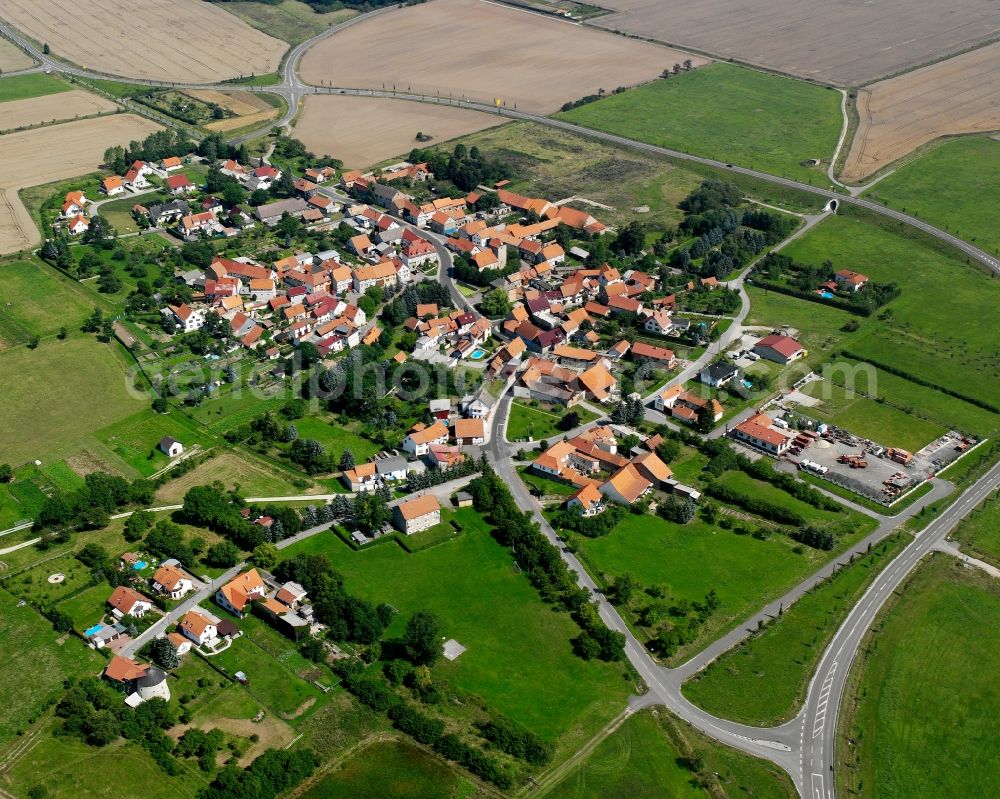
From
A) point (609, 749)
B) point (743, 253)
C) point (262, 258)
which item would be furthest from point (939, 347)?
point (262, 258)

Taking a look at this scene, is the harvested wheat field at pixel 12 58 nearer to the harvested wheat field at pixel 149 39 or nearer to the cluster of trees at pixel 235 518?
the harvested wheat field at pixel 149 39

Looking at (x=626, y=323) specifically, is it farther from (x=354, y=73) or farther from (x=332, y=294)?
(x=354, y=73)

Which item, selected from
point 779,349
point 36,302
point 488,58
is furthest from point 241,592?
point 488,58

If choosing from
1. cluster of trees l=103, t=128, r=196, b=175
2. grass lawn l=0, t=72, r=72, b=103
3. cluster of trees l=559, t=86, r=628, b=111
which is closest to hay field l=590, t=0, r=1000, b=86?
cluster of trees l=559, t=86, r=628, b=111

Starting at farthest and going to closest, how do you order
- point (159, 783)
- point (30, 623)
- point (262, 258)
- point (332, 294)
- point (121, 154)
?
point (121, 154), point (262, 258), point (332, 294), point (30, 623), point (159, 783)

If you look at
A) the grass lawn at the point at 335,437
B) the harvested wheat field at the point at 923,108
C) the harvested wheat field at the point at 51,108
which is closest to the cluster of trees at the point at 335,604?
the grass lawn at the point at 335,437

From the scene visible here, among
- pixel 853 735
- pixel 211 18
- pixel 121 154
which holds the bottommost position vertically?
pixel 853 735
